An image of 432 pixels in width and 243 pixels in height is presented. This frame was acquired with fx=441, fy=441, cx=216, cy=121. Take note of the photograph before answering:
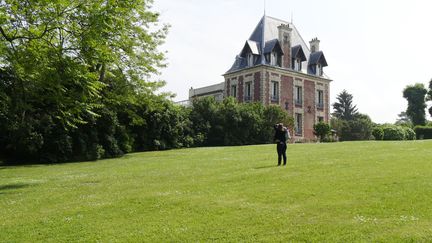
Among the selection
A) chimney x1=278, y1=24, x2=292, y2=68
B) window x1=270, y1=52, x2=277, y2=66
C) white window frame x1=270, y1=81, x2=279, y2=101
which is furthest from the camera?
chimney x1=278, y1=24, x2=292, y2=68

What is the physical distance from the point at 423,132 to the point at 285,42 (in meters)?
18.0

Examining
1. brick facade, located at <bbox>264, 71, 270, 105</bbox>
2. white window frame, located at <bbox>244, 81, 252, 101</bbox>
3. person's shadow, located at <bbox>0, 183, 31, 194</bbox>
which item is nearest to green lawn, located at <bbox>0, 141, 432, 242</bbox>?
person's shadow, located at <bbox>0, 183, 31, 194</bbox>

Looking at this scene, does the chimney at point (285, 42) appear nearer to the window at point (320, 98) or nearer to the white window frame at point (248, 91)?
the white window frame at point (248, 91)

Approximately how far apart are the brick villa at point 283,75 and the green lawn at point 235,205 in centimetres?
3288

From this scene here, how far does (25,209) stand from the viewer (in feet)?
39.1

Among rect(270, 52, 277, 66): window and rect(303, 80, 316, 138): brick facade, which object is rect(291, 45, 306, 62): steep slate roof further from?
rect(270, 52, 277, 66): window

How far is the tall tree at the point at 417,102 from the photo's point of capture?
74000mm

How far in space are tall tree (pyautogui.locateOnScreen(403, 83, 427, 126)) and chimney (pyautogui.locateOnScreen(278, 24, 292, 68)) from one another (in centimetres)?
3352

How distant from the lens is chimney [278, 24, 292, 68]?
51438 mm

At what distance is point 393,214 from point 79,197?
8.66 metres

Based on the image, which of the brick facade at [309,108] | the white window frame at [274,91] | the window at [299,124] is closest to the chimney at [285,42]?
the white window frame at [274,91]

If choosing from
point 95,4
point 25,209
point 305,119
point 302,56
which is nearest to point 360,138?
point 305,119

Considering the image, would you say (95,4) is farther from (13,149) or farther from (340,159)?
(13,149)

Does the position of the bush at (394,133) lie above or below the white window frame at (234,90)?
below
